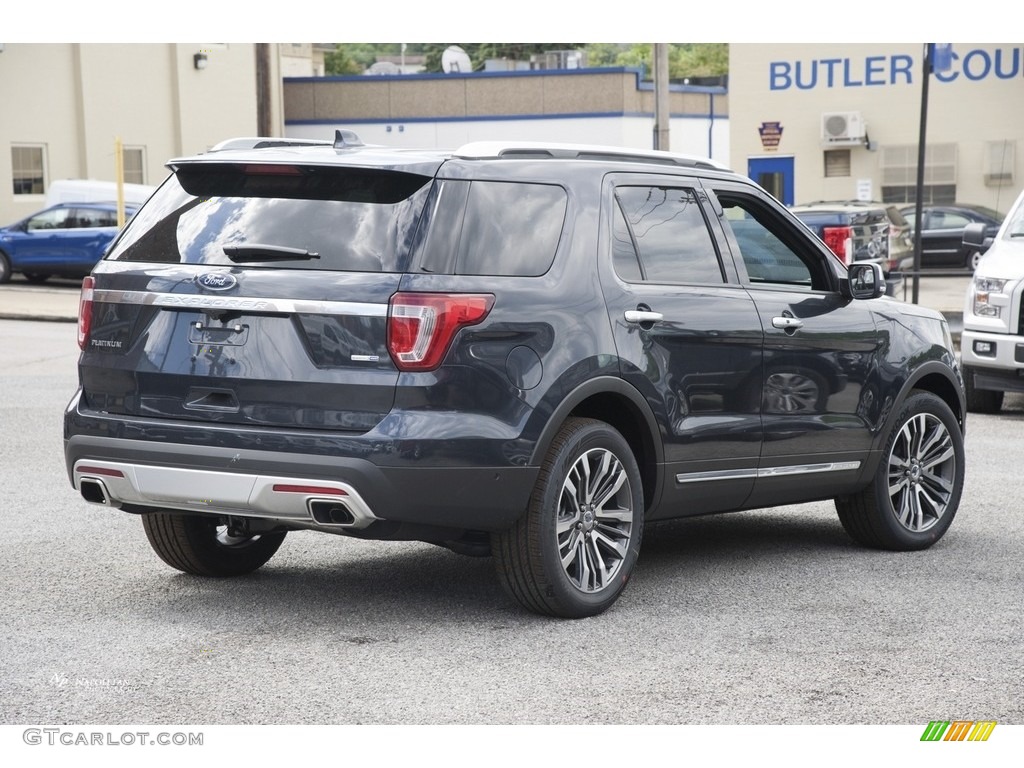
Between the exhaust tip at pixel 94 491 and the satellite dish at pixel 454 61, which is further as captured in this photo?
the satellite dish at pixel 454 61

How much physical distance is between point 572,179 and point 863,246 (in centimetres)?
1963

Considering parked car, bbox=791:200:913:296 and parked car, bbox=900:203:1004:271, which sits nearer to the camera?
parked car, bbox=791:200:913:296

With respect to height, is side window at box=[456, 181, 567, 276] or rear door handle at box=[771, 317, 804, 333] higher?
side window at box=[456, 181, 567, 276]

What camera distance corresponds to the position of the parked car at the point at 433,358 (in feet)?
18.7

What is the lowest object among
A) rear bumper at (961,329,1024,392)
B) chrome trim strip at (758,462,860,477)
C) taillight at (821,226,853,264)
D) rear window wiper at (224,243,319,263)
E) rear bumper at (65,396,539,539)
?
rear bumper at (961,329,1024,392)

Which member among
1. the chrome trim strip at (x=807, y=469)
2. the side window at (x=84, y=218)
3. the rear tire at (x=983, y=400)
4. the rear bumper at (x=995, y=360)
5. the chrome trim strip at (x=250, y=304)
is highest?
the chrome trim strip at (x=250, y=304)

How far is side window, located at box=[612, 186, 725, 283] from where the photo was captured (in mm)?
6531

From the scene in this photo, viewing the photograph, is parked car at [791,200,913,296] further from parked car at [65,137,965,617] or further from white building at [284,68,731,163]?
white building at [284,68,731,163]

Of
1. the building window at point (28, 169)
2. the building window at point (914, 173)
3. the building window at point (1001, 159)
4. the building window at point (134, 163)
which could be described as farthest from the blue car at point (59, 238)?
the building window at point (1001, 159)

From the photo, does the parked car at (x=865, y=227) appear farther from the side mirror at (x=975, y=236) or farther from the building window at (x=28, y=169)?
the building window at (x=28, y=169)

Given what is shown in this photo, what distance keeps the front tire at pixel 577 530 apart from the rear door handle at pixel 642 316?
0.44 m

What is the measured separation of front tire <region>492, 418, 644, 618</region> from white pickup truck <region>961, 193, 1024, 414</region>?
7285mm

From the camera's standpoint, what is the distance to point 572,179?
20.9ft

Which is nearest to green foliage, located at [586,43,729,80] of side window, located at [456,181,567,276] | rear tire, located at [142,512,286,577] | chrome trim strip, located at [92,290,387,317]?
rear tire, located at [142,512,286,577]
